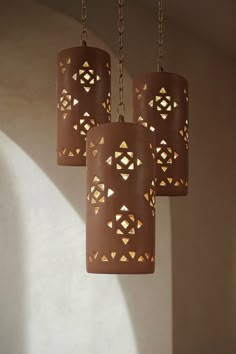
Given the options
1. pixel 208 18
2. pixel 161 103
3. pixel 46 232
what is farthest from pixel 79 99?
pixel 46 232

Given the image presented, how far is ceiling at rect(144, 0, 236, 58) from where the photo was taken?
392 centimetres

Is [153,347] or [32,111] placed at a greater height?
[32,111]

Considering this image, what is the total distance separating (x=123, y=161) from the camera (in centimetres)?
200

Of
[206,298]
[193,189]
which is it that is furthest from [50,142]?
[206,298]

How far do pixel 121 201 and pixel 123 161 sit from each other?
11cm

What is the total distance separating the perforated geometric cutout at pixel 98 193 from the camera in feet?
6.56

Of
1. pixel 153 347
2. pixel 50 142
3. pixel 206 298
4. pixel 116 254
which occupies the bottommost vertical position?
pixel 153 347

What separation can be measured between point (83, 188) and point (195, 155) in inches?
28.9

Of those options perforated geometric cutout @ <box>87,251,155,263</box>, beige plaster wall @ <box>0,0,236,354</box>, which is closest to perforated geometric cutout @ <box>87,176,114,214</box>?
perforated geometric cutout @ <box>87,251,155,263</box>

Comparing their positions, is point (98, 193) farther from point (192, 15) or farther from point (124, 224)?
point (192, 15)

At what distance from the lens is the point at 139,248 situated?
2.00 meters

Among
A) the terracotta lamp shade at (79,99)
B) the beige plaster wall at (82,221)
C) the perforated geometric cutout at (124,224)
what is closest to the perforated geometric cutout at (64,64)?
the terracotta lamp shade at (79,99)

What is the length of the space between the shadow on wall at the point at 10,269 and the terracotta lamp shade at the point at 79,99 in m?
2.29

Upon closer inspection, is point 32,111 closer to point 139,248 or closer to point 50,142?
point 50,142
